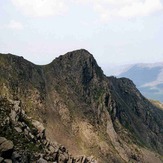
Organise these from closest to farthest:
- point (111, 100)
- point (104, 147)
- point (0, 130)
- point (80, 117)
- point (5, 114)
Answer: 1. point (0, 130)
2. point (5, 114)
3. point (104, 147)
4. point (80, 117)
5. point (111, 100)

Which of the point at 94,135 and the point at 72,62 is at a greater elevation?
the point at 72,62

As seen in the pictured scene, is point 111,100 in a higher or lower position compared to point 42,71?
lower

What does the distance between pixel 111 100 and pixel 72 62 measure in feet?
90.0

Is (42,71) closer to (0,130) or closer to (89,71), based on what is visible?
(89,71)

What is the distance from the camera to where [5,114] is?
190 ft

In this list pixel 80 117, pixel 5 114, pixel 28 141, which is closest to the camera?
pixel 28 141

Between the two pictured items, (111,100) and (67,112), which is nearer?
(67,112)

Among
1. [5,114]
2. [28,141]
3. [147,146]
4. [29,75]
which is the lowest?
[147,146]

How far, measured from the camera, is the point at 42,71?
170 metres

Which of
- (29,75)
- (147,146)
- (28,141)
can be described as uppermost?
(29,75)

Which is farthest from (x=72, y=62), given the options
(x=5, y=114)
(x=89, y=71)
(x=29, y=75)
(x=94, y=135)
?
(x=5, y=114)

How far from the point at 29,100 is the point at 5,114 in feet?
306

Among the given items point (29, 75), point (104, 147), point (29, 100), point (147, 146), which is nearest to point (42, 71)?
point (29, 75)

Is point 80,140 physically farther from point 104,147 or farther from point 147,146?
point 147,146
